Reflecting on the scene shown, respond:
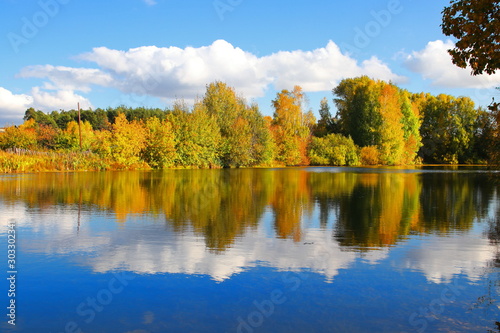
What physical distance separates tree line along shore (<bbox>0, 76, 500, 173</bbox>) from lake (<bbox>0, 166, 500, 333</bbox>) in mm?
6195

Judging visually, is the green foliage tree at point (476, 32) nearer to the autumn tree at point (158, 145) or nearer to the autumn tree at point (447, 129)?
the autumn tree at point (158, 145)

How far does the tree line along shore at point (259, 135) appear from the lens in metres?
40.1

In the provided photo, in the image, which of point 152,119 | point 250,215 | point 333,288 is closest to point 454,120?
point 152,119

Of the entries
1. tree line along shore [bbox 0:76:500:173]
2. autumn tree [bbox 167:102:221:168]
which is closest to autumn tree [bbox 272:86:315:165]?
tree line along shore [bbox 0:76:500:173]

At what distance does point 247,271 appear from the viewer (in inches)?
247

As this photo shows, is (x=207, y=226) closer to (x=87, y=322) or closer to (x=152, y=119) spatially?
(x=87, y=322)

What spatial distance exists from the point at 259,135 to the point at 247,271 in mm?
48706

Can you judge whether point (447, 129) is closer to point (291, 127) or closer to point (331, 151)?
point (331, 151)

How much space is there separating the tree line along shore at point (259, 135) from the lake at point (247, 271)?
6.20 meters

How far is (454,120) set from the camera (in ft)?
250

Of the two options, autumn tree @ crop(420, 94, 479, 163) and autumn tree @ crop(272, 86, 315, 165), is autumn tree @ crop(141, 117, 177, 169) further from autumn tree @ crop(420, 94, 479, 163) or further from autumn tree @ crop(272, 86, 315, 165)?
autumn tree @ crop(420, 94, 479, 163)

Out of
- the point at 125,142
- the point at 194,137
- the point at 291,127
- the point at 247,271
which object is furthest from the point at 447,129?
the point at 247,271

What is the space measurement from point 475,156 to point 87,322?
3297 inches

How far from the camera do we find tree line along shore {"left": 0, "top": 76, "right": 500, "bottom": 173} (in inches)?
1577
